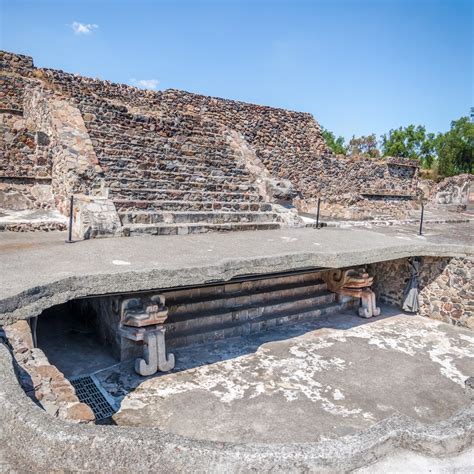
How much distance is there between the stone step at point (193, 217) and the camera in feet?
23.5

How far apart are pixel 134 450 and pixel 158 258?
310 centimetres

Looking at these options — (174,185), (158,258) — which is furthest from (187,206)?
(158,258)

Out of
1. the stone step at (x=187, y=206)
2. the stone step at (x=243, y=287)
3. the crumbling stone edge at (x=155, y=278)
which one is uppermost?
the stone step at (x=187, y=206)

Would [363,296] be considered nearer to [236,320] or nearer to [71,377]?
[236,320]

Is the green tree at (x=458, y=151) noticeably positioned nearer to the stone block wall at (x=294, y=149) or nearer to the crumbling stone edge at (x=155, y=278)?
the stone block wall at (x=294, y=149)

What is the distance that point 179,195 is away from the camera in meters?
8.66

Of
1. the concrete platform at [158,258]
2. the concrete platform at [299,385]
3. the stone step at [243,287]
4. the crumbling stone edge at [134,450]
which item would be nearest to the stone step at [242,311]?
the stone step at [243,287]

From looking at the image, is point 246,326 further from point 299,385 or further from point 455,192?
point 455,192

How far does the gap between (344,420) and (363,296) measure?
332 centimetres

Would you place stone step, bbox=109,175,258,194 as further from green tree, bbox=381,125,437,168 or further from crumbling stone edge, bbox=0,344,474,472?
green tree, bbox=381,125,437,168

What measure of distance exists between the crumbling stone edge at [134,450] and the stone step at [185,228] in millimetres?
4661

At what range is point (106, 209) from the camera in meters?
6.79

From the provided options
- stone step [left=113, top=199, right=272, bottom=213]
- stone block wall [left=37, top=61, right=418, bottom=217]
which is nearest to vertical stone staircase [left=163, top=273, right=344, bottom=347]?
stone step [left=113, top=199, right=272, bottom=213]

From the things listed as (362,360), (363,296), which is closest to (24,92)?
(363,296)
